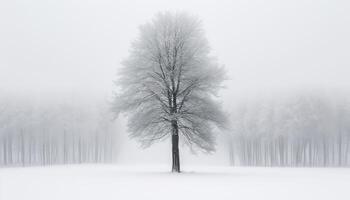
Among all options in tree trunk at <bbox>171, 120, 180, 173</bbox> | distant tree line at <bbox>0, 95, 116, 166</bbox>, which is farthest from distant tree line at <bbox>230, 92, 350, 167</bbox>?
tree trunk at <bbox>171, 120, 180, 173</bbox>

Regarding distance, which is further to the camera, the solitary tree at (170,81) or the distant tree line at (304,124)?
the distant tree line at (304,124)

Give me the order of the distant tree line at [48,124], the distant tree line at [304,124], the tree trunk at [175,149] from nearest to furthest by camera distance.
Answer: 1. the tree trunk at [175,149]
2. the distant tree line at [304,124]
3. the distant tree line at [48,124]

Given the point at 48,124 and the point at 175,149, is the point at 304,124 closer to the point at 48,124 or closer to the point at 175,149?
the point at 175,149

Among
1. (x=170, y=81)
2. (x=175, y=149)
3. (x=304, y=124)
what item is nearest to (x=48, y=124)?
(x=175, y=149)

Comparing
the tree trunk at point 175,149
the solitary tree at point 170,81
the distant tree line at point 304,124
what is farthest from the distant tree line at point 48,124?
the tree trunk at point 175,149

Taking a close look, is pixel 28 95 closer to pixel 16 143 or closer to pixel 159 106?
pixel 16 143

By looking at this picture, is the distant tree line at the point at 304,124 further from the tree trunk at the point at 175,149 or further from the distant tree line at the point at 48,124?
the tree trunk at the point at 175,149

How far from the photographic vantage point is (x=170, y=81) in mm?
26000

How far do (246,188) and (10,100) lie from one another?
49941mm

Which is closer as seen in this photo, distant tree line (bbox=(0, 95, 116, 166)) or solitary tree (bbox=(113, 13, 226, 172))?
solitary tree (bbox=(113, 13, 226, 172))

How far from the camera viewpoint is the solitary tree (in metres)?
25.4

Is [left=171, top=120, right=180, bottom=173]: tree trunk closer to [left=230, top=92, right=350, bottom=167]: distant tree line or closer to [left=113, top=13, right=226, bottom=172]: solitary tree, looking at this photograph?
[left=113, top=13, right=226, bottom=172]: solitary tree

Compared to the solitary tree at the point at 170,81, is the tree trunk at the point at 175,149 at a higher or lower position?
lower

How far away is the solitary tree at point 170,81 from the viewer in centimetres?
2538
